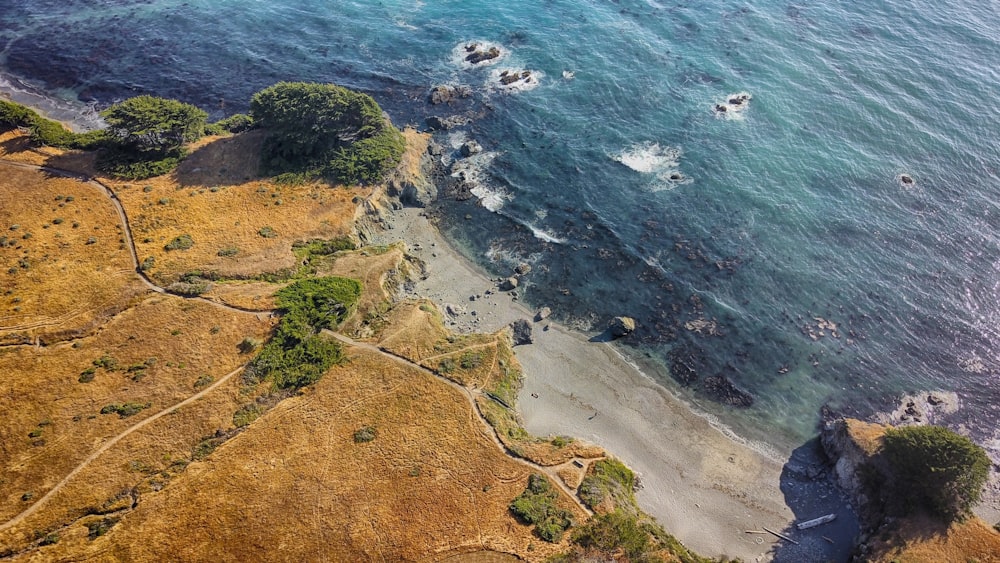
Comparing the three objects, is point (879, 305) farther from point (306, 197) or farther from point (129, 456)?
point (129, 456)

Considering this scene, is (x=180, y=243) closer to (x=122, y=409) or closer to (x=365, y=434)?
(x=122, y=409)

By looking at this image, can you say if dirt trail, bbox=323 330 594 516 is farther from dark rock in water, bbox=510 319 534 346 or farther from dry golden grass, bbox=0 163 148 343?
dry golden grass, bbox=0 163 148 343

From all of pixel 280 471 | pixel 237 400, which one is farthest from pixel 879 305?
pixel 237 400

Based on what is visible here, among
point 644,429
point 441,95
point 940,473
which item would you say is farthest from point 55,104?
point 940,473

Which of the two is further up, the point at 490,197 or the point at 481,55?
the point at 481,55

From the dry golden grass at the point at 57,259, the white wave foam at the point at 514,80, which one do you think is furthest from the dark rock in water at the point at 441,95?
the dry golden grass at the point at 57,259

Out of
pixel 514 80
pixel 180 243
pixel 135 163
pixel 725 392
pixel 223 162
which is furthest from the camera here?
pixel 514 80

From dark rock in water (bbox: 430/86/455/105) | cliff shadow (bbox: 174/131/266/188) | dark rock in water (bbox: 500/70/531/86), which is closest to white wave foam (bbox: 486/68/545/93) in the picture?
dark rock in water (bbox: 500/70/531/86)

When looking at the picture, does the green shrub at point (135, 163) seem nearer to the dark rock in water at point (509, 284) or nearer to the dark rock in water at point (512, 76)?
the dark rock in water at point (509, 284)
